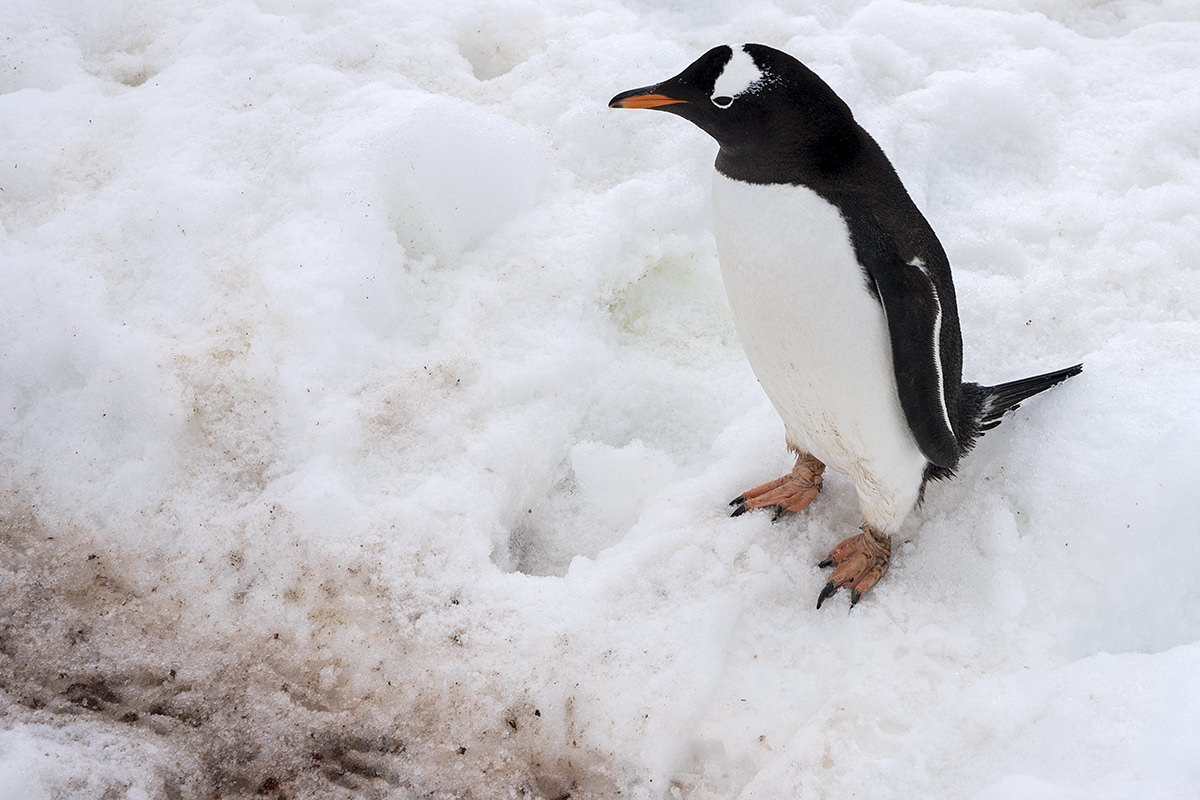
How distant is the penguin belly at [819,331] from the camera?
55.6 inches

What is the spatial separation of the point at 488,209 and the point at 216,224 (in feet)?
2.38

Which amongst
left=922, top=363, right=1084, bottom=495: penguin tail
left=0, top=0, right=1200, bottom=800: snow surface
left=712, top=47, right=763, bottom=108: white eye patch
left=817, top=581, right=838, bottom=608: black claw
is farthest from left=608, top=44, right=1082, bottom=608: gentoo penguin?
left=0, top=0, right=1200, bottom=800: snow surface

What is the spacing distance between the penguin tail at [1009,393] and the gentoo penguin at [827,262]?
18 cm

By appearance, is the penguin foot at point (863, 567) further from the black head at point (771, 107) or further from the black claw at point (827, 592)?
the black head at point (771, 107)

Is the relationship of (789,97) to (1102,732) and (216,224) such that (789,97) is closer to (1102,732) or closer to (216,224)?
(1102,732)

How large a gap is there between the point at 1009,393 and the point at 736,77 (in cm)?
91

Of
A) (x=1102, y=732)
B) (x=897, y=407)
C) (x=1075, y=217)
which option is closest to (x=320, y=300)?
(x=897, y=407)

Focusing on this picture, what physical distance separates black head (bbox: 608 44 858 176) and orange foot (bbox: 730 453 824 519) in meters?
0.70

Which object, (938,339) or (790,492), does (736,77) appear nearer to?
(938,339)

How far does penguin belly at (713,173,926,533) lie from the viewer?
4.63 feet

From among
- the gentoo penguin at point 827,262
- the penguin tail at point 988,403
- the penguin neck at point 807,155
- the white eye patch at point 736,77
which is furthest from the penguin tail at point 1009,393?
the white eye patch at point 736,77

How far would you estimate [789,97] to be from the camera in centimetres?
141

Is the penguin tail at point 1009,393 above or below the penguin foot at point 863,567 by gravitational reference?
above

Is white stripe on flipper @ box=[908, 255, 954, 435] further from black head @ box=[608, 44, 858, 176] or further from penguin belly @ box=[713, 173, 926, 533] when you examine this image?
black head @ box=[608, 44, 858, 176]
